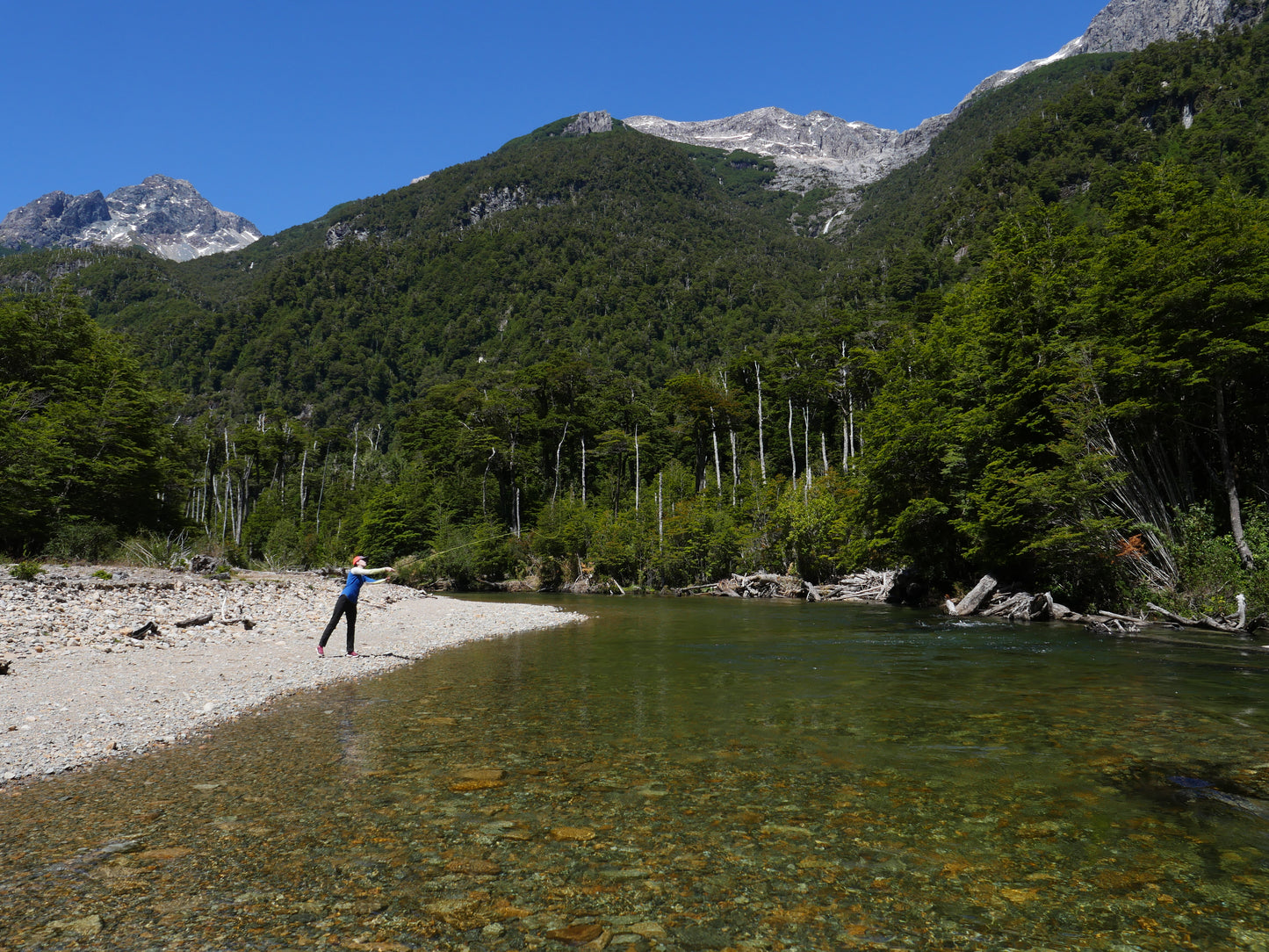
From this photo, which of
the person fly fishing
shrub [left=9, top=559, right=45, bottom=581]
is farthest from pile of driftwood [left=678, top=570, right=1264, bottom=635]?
shrub [left=9, top=559, right=45, bottom=581]

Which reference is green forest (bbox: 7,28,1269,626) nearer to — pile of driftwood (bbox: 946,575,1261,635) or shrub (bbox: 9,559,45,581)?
pile of driftwood (bbox: 946,575,1261,635)

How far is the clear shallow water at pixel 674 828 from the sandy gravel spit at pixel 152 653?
100cm

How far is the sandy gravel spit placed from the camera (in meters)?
8.03

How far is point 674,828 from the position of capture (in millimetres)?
5453

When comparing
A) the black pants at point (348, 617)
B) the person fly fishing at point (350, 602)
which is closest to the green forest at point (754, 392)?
the person fly fishing at point (350, 602)

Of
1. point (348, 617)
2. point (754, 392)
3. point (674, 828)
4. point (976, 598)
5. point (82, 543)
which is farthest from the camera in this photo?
point (754, 392)

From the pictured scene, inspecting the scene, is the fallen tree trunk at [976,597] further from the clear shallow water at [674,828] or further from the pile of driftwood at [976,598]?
the clear shallow water at [674,828]

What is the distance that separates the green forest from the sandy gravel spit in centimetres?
1229

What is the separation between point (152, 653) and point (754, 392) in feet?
219

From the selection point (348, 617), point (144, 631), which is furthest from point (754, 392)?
point (144, 631)

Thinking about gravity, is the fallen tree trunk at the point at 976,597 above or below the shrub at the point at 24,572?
below

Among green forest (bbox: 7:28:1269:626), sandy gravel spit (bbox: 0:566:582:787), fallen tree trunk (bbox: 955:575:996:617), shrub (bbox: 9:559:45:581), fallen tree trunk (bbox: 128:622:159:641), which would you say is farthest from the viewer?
fallen tree trunk (bbox: 955:575:996:617)

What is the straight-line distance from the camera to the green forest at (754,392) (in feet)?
69.1

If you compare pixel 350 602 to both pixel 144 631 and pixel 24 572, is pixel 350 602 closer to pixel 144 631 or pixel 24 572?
pixel 144 631
